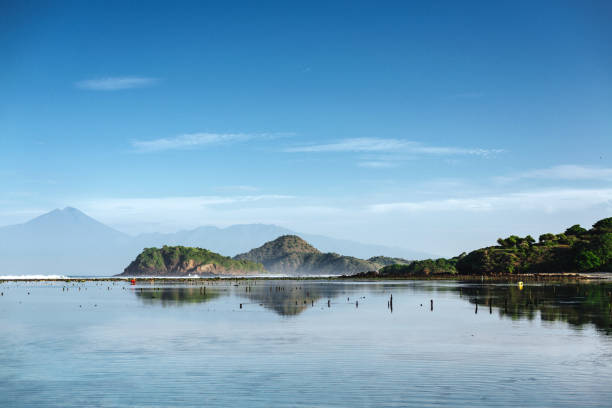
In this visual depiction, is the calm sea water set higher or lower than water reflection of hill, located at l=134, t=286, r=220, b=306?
higher

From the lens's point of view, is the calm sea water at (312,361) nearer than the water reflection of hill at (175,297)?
Yes

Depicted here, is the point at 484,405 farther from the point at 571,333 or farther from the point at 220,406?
the point at 571,333

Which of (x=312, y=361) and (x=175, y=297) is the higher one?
(x=312, y=361)

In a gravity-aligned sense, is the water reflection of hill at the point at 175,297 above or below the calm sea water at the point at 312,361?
below

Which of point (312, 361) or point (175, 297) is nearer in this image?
point (312, 361)

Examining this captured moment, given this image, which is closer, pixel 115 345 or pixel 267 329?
pixel 115 345

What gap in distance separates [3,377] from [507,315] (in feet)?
178

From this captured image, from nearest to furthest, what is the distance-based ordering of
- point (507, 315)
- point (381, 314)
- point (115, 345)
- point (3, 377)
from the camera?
point (3, 377) → point (115, 345) → point (507, 315) → point (381, 314)

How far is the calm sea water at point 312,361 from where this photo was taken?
2834 centimetres

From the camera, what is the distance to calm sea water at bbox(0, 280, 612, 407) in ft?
93.0

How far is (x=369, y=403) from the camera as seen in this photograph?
27.0m

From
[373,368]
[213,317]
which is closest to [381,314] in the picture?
[213,317]

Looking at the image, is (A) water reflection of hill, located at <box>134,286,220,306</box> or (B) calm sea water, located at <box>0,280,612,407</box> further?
(A) water reflection of hill, located at <box>134,286,220,306</box>

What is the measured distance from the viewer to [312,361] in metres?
38.1
